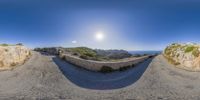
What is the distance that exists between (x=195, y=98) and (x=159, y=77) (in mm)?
10082

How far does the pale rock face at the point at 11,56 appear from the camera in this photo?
157 ft

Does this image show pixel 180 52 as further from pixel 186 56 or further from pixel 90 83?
pixel 90 83

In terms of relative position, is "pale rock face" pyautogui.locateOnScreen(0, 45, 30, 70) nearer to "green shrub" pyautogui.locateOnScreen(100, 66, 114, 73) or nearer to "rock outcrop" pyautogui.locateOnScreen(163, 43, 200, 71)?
"green shrub" pyautogui.locateOnScreen(100, 66, 114, 73)

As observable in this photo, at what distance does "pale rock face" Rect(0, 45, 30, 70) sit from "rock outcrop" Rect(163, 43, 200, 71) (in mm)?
29095

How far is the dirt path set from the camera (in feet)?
106

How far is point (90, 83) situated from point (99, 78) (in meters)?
4.57

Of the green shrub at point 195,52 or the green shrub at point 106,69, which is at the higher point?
the green shrub at point 195,52

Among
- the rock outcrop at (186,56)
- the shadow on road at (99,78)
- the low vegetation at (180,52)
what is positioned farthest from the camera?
the low vegetation at (180,52)

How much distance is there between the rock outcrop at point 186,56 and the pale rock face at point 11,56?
29.1 meters

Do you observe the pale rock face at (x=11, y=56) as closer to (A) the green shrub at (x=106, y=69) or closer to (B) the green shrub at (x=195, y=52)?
(A) the green shrub at (x=106, y=69)

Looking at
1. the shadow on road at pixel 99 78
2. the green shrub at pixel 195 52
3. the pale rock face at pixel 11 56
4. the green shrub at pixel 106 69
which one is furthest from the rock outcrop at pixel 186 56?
the pale rock face at pixel 11 56

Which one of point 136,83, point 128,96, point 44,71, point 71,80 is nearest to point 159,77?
point 136,83

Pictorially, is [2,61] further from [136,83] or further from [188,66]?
[188,66]

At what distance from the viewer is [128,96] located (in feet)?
104
